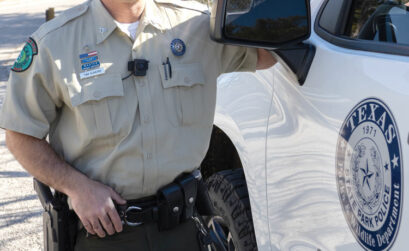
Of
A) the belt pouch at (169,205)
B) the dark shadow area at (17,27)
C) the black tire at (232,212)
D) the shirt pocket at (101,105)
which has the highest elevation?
the shirt pocket at (101,105)

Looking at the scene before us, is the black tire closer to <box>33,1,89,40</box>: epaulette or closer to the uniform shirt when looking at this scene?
the uniform shirt

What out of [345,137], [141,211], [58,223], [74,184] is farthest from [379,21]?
[58,223]

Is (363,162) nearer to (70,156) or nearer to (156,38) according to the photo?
(156,38)

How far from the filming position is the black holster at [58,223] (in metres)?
2.08

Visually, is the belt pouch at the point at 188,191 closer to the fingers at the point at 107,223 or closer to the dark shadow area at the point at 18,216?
the fingers at the point at 107,223

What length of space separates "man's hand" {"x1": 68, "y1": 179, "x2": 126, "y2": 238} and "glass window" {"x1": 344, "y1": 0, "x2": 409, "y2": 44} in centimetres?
90

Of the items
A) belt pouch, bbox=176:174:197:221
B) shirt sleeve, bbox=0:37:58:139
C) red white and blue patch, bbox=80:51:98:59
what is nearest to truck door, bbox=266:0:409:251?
belt pouch, bbox=176:174:197:221

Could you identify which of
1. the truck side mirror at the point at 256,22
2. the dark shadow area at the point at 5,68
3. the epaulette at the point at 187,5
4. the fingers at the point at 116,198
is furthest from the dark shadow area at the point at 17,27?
the truck side mirror at the point at 256,22

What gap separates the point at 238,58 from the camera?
2186mm

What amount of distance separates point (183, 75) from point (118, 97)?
0.73 ft

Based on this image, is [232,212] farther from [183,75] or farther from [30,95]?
[30,95]

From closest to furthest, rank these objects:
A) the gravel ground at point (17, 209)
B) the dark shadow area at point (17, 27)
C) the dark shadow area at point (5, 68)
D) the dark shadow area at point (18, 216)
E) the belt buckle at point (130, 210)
A: the belt buckle at point (130, 210) → the gravel ground at point (17, 209) → the dark shadow area at point (18, 216) → the dark shadow area at point (5, 68) → the dark shadow area at point (17, 27)

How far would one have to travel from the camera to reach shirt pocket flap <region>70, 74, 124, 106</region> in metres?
1.94

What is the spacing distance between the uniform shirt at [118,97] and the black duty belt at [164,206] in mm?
30
